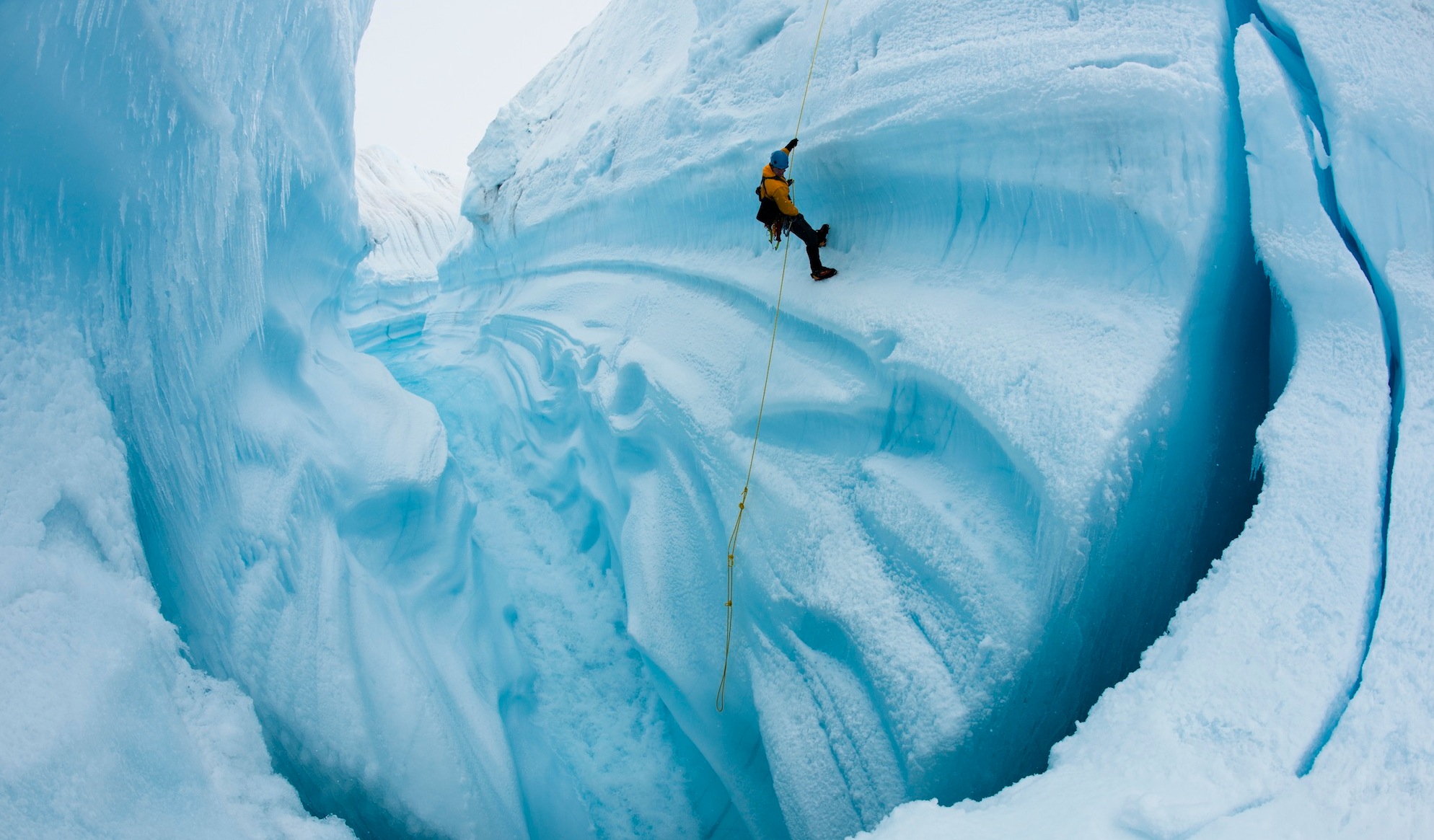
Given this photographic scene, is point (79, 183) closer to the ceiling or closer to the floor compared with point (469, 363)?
closer to the ceiling

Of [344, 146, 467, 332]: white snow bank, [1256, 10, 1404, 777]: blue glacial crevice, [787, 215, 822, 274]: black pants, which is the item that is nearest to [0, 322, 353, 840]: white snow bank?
[1256, 10, 1404, 777]: blue glacial crevice

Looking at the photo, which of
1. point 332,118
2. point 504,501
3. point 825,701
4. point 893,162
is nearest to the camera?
point 825,701

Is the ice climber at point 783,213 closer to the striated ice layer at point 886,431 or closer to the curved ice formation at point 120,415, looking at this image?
the striated ice layer at point 886,431

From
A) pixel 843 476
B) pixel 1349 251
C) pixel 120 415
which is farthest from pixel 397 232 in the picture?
pixel 1349 251

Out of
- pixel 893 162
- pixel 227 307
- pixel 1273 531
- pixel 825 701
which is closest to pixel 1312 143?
pixel 1273 531

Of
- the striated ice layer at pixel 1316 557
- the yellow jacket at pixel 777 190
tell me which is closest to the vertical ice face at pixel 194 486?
the striated ice layer at pixel 1316 557

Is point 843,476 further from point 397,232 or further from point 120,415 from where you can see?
point 397,232

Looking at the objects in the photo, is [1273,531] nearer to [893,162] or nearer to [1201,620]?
[1201,620]
